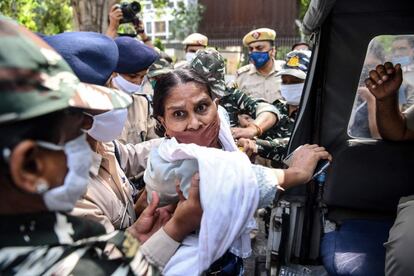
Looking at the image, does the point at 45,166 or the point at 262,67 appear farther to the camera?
the point at 262,67

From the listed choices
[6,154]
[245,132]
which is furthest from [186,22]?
[6,154]

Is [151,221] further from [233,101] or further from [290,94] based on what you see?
[290,94]

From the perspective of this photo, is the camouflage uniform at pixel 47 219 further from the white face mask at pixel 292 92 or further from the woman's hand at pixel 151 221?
the white face mask at pixel 292 92

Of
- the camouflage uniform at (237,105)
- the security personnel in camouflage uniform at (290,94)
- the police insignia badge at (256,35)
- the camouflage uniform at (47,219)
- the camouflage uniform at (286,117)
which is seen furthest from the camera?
the police insignia badge at (256,35)

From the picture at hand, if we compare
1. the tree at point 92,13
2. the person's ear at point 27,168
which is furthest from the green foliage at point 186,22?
the person's ear at point 27,168

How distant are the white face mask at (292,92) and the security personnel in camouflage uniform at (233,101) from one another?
0.65 metres

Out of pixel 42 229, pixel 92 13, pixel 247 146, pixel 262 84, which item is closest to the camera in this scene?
pixel 42 229

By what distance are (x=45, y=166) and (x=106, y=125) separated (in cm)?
70

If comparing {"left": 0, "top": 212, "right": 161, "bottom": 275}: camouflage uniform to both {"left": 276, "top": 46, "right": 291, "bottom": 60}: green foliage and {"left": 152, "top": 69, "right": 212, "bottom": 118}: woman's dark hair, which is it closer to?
{"left": 152, "top": 69, "right": 212, "bottom": 118}: woman's dark hair

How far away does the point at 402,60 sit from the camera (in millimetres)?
2592

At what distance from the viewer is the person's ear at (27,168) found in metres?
0.73

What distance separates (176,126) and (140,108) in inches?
54.1

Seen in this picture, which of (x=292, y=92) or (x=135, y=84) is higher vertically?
(x=135, y=84)

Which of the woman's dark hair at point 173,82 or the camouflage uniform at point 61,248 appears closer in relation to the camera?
the camouflage uniform at point 61,248
